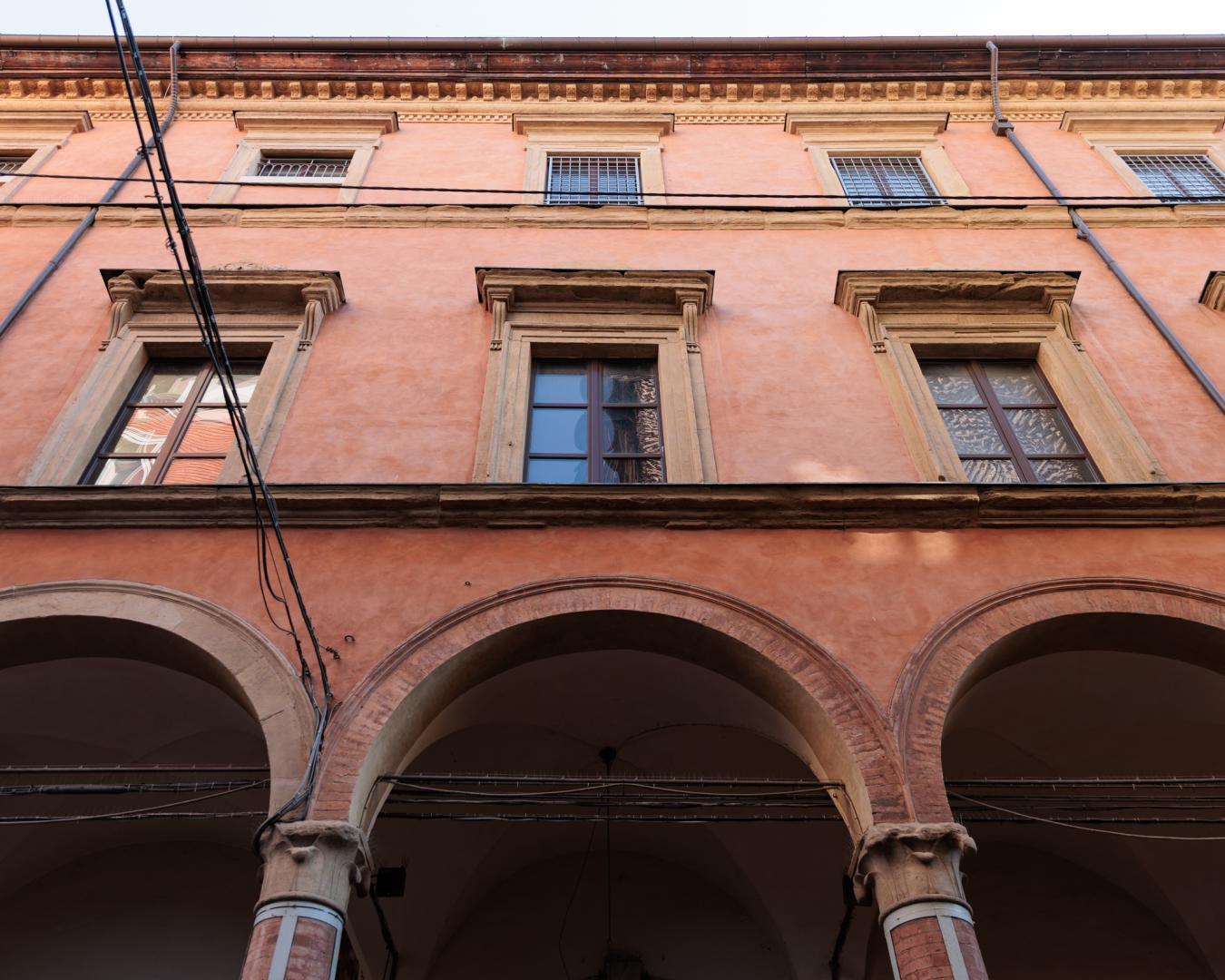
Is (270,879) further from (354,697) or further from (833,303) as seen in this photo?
(833,303)

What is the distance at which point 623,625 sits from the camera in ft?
20.0

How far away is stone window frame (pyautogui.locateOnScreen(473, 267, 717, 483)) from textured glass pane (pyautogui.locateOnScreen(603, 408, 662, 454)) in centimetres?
12

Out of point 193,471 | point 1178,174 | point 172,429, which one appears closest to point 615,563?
point 193,471

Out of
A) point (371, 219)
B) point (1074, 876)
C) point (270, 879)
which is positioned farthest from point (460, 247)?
point (1074, 876)

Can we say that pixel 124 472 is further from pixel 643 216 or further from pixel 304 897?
pixel 643 216

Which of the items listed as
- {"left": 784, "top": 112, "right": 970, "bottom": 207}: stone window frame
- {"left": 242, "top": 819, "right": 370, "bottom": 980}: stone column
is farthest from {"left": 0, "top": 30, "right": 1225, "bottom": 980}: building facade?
{"left": 784, "top": 112, "right": 970, "bottom": 207}: stone window frame

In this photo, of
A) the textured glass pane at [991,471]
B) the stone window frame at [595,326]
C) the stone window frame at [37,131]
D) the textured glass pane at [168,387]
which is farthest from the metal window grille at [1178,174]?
the stone window frame at [37,131]

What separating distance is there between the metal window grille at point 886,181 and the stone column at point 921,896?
7115mm

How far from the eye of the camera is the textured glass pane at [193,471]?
7.18 m

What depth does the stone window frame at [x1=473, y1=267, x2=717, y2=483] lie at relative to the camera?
7.69 meters

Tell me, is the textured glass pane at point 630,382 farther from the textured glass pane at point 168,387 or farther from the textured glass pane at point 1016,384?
the textured glass pane at point 168,387

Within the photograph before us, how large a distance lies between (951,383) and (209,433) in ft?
19.7

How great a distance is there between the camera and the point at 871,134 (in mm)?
11562

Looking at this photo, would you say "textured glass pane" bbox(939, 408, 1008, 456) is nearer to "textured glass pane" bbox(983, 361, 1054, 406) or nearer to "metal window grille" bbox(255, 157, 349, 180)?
"textured glass pane" bbox(983, 361, 1054, 406)
